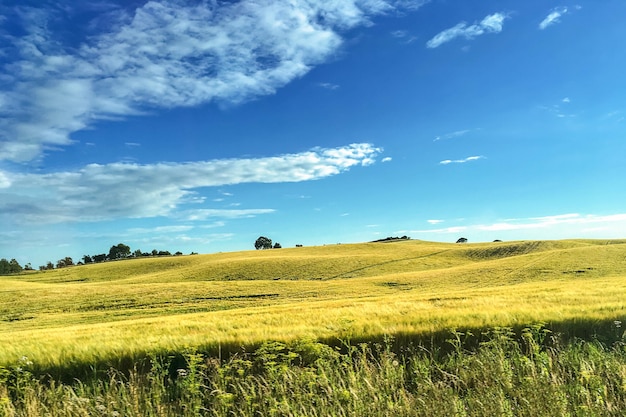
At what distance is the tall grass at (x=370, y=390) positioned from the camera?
6.32 m

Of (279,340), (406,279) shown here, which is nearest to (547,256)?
(406,279)

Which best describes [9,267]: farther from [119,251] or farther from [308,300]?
[308,300]

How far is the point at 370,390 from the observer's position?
22.6ft

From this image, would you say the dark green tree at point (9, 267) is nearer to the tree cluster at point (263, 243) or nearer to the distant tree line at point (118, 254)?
the distant tree line at point (118, 254)

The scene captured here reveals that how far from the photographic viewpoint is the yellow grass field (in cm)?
1095

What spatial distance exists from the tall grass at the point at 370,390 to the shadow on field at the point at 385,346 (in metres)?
0.21

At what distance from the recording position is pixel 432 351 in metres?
9.66

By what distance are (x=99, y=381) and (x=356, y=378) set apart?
5.17 m

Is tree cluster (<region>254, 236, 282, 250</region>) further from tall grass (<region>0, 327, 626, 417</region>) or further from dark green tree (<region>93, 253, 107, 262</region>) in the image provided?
tall grass (<region>0, 327, 626, 417</region>)

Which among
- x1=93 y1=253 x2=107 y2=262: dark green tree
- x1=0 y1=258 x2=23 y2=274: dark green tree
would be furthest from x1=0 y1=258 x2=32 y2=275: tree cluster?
x1=93 y1=253 x2=107 y2=262: dark green tree

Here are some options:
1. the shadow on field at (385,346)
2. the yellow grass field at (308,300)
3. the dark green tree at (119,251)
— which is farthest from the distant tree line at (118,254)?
the shadow on field at (385,346)

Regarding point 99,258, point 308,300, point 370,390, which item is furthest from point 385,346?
point 99,258

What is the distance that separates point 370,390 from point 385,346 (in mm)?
3299

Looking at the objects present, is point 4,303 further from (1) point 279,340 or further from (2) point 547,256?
(2) point 547,256
